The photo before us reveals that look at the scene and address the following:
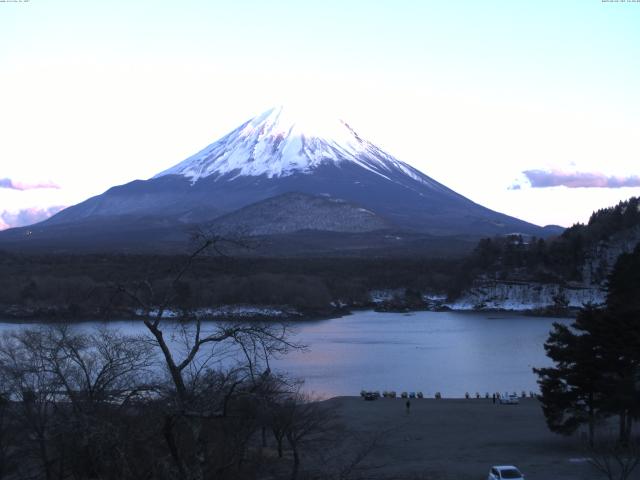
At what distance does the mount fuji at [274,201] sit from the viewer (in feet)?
328

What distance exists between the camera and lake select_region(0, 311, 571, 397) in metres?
21.0

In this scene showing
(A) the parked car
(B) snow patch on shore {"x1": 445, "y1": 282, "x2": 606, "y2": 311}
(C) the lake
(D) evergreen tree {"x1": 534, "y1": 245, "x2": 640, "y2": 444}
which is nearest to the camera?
(D) evergreen tree {"x1": 534, "y1": 245, "x2": 640, "y2": 444}

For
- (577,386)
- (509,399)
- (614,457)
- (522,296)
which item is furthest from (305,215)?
(614,457)

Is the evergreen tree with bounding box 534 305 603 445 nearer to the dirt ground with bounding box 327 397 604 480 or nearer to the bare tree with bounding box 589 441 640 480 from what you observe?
the dirt ground with bounding box 327 397 604 480

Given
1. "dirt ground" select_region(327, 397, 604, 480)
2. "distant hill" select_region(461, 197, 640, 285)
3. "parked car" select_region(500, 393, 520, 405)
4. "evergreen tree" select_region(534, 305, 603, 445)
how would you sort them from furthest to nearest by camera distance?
"distant hill" select_region(461, 197, 640, 285) → "parked car" select_region(500, 393, 520, 405) → "evergreen tree" select_region(534, 305, 603, 445) → "dirt ground" select_region(327, 397, 604, 480)

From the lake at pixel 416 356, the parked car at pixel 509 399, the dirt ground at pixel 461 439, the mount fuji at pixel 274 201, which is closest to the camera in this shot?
the dirt ground at pixel 461 439

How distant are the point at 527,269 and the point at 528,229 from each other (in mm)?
68662

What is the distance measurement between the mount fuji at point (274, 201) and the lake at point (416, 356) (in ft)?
161

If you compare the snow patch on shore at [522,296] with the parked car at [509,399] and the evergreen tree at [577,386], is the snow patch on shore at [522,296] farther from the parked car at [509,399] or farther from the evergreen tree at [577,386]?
the evergreen tree at [577,386]

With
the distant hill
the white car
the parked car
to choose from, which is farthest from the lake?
the distant hill

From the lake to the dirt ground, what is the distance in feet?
6.97

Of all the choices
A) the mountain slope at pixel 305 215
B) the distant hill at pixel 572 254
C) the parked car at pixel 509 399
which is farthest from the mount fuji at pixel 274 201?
the parked car at pixel 509 399

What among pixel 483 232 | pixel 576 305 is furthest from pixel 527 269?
pixel 483 232

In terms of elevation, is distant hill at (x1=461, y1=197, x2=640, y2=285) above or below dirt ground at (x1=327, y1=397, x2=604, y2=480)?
above
